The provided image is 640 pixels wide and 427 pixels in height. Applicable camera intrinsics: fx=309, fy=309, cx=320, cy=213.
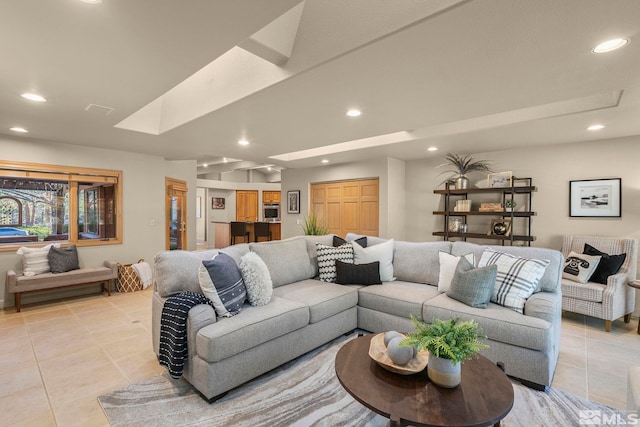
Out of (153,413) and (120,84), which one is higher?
(120,84)

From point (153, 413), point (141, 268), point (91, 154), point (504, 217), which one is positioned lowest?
point (153, 413)

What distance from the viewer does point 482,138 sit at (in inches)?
165

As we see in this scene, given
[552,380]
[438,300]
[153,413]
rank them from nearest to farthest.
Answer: [153,413], [552,380], [438,300]

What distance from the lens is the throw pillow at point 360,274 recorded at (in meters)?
3.37

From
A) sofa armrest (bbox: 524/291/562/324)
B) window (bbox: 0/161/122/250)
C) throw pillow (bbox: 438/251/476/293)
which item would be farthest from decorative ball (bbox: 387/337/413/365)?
window (bbox: 0/161/122/250)

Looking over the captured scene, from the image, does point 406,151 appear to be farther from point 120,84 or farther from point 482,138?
point 120,84

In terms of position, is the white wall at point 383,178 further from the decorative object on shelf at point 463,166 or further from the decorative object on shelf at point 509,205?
the decorative object on shelf at point 509,205

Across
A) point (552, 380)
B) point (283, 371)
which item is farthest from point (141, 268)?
point (552, 380)

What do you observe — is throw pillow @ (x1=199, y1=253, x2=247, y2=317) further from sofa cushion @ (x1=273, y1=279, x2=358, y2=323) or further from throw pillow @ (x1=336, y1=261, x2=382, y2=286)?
throw pillow @ (x1=336, y1=261, x2=382, y2=286)

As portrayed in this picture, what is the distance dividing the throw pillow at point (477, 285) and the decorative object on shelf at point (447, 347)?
110 cm

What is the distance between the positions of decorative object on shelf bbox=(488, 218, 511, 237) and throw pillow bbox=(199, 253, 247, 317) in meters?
4.10

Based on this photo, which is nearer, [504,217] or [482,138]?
[482,138]

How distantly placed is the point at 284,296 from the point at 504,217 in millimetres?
3865

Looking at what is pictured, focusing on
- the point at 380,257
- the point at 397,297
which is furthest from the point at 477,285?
the point at 380,257
